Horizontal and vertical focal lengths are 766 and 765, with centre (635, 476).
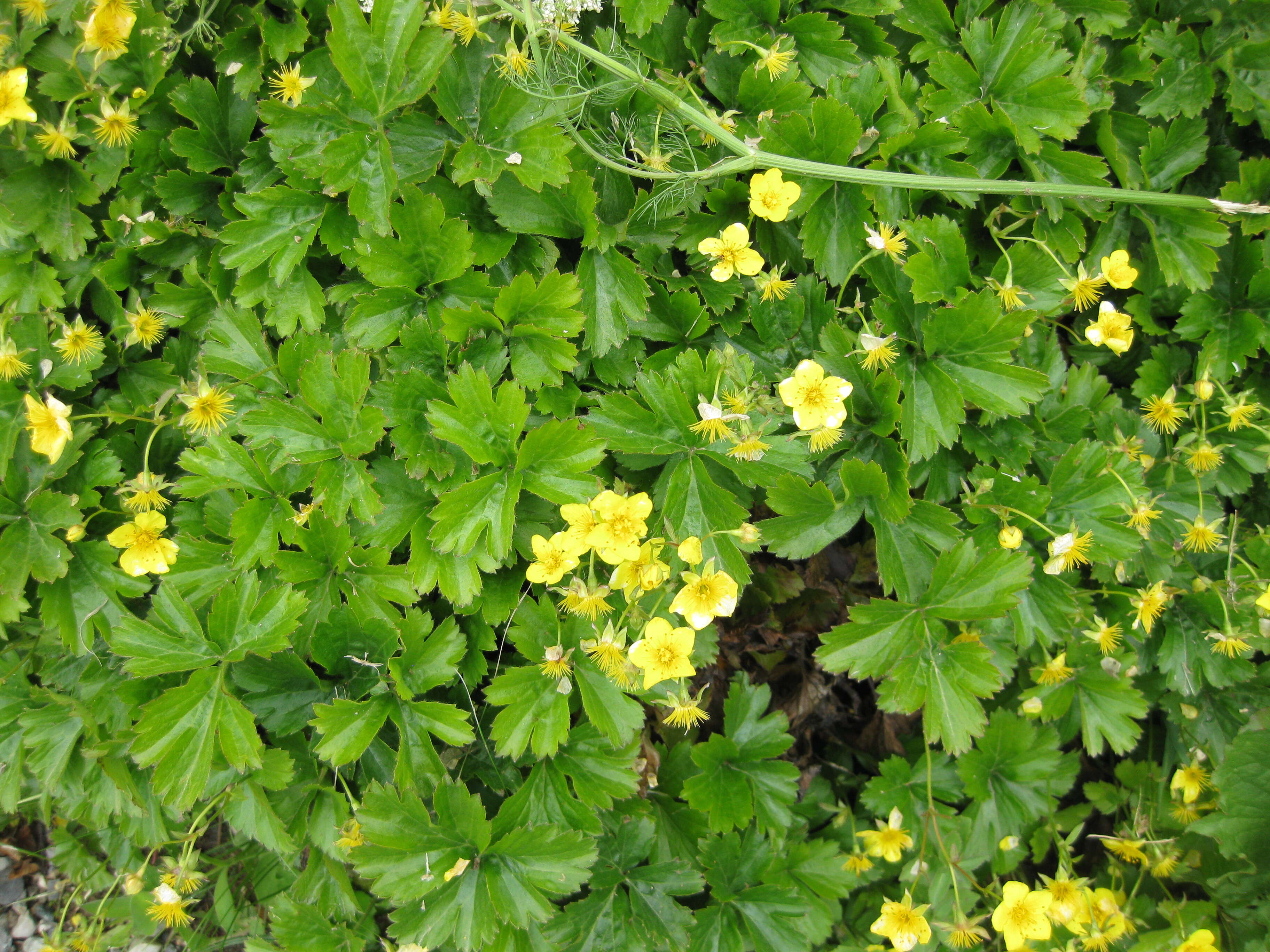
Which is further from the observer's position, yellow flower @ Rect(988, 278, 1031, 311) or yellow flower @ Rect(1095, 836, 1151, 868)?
yellow flower @ Rect(1095, 836, 1151, 868)

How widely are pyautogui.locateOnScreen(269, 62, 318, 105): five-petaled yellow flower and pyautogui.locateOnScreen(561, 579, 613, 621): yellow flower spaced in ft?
3.56

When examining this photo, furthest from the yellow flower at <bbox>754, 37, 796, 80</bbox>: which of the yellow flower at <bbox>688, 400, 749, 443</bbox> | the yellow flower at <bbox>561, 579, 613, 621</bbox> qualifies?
the yellow flower at <bbox>561, 579, 613, 621</bbox>

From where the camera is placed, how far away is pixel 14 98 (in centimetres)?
153

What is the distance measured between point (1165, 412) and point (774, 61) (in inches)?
51.0

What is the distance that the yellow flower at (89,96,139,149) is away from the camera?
1699 millimetres

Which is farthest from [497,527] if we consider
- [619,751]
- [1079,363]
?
[1079,363]

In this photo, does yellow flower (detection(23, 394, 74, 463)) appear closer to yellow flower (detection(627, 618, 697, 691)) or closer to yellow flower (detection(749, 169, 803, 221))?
yellow flower (detection(627, 618, 697, 691))

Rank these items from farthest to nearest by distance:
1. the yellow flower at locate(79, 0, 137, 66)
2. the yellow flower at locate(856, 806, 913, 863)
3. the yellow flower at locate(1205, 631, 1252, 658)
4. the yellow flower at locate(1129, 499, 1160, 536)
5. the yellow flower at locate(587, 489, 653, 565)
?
the yellow flower at locate(856, 806, 913, 863), the yellow flower at locate(1205, 631, 1252, 658), the yellow flower at locate(1129, 499, 1160, 536), the yellow flower at locate(79, 0, 137, 66), the yellow flower at locate(587, 489, 653, 565)

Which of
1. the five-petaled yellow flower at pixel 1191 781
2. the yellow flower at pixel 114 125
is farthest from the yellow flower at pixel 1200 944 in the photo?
the yellow flower at pixel 114 125

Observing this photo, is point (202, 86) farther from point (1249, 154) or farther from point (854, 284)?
point (1249, 154)

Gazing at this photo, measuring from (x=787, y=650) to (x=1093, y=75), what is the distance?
5.61 feet

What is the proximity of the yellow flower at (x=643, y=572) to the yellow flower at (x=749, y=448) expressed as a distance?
24 centimetres

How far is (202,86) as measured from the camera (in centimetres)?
174

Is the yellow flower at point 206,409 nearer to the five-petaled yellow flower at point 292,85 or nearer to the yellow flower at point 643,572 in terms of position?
the five-petaled yellow flower at point 292,85
